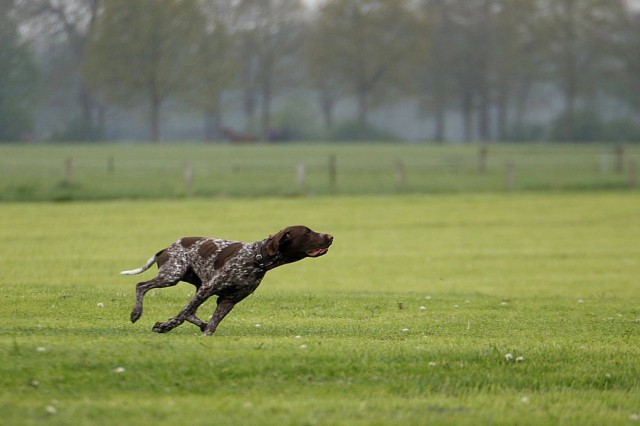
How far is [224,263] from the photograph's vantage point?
10766 mm

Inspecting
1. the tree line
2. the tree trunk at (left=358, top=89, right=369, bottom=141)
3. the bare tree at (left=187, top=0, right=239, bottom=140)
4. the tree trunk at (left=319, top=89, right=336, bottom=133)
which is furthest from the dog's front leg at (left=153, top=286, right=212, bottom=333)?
the tree trunk at (left=319, top=89, right=336, bottom=133)

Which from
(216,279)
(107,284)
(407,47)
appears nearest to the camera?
(216,279)

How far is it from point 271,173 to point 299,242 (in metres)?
46.0

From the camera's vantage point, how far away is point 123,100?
298 feet

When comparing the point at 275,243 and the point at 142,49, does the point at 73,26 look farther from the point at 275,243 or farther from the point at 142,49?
the point at 275,243

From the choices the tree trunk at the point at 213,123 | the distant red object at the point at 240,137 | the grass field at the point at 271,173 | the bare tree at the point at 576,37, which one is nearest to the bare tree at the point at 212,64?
the tree trunk at the point at 213,123

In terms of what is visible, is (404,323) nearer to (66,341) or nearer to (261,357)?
(261,357)

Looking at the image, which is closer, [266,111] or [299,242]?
[299,242]

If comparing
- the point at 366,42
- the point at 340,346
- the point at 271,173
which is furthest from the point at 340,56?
the point at 340,346

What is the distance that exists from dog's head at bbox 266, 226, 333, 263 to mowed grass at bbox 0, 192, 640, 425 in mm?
932

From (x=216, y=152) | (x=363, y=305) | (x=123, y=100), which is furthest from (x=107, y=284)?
(x=123, y=100)

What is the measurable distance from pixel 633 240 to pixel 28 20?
61207 millimetres

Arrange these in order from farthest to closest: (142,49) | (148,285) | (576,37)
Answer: (576,37), (142,49), (148,285)

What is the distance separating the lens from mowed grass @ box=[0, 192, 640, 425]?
8.41 meters
